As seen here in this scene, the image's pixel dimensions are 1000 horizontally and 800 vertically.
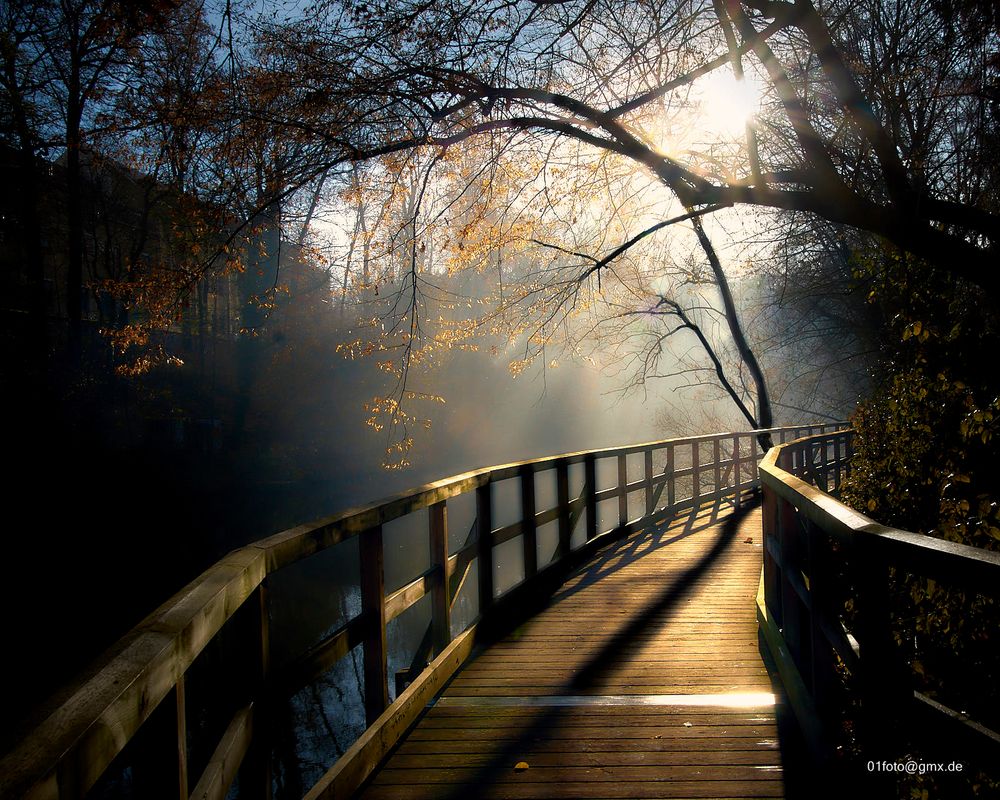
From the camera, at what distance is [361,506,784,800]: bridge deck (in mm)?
3404

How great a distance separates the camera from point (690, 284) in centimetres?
2261

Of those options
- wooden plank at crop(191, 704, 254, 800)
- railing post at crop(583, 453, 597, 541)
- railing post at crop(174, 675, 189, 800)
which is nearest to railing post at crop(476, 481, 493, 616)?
railing post at crop(583, 453, 597, 541)

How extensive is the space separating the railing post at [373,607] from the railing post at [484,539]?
1919 mm

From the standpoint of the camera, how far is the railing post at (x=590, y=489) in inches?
348

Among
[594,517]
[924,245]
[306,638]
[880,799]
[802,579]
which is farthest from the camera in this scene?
[306,638]

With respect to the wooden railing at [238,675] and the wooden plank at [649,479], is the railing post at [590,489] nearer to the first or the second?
the wooden plank at [649,479]

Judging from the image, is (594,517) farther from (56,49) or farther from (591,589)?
(56,49)

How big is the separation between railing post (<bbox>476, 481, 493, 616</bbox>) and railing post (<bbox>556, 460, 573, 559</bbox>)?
6.67 ft

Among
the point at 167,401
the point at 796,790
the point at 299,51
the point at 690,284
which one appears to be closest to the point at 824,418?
the point at 690,284

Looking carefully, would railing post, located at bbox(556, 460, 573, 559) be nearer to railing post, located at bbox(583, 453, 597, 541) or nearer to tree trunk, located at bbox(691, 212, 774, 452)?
railing post, located at bbox(583, 453, 597, 541)

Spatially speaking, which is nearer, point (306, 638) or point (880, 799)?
point (880, 799)

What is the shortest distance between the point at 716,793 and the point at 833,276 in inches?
719

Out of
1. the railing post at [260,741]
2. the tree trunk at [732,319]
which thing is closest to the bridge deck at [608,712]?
the railing post at [260,741]

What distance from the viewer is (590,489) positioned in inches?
362
